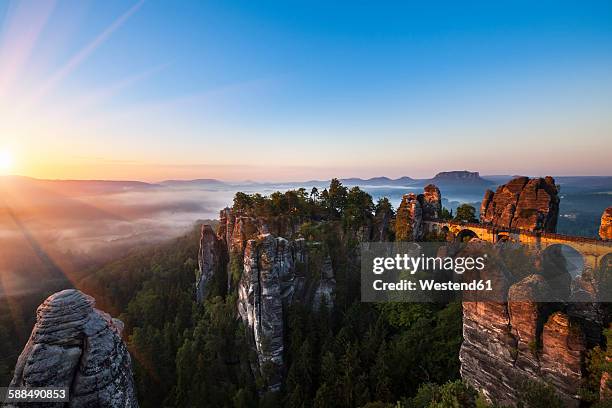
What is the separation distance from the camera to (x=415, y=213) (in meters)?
39.4

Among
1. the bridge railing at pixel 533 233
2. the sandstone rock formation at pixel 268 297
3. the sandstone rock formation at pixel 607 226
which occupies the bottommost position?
the sandstone rock formation at pixel 268 297

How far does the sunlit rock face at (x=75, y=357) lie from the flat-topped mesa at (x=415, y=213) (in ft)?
113

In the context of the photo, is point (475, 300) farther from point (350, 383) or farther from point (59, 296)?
point (59, 296)

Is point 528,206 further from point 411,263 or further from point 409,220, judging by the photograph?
point 411,263

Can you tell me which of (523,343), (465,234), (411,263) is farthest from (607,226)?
(523,343)

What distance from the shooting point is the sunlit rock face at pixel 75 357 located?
20.0ft

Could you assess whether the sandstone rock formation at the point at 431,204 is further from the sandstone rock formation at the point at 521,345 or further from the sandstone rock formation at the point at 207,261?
the sandstone rock formation at the point at 207,261

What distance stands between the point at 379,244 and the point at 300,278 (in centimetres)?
1224

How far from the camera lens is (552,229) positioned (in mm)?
33625

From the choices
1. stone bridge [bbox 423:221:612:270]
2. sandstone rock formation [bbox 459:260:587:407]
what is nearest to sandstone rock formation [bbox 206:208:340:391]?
stone bridge [bbox 423:221:612:270]

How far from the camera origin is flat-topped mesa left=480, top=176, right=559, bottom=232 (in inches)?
1255

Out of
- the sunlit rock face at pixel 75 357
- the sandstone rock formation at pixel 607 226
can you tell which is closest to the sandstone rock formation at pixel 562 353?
the sunlit rock face at pixel 75 357

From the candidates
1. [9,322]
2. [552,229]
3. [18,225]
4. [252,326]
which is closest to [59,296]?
[252,326]

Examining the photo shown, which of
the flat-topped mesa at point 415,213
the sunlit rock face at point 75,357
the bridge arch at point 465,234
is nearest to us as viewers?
the sunlit rock face at point 75,357
